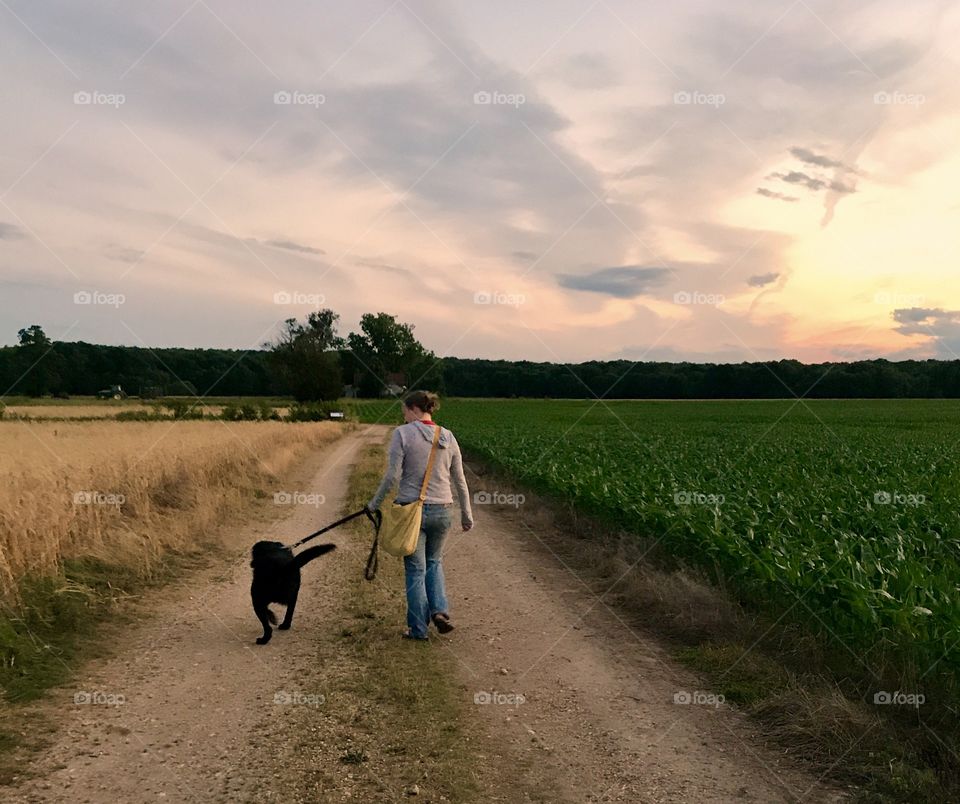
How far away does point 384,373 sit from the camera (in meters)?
116

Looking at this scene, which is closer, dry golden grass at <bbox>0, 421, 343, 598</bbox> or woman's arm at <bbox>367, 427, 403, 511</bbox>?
woman's arm at <bbox>367, 427, 403, 511</bbox>

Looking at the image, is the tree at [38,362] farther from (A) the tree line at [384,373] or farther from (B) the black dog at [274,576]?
(B) the black dog at [274,576]

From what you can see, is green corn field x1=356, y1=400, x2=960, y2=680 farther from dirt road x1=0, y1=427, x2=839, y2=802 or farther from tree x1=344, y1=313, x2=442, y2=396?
tree x1=344, y1=313, x2=442, y2=396

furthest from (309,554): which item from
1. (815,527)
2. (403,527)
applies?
(815,527)

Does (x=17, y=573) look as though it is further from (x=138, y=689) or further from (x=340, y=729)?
(x=340, y=729)

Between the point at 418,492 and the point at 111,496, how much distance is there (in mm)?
7306

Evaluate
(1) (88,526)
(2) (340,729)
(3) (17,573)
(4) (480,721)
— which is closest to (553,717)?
(4) (480,721)

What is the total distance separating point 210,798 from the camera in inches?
164

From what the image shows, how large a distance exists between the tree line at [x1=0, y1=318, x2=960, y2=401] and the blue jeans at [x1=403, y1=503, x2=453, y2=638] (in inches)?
3055

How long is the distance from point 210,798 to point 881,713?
4.52 metres

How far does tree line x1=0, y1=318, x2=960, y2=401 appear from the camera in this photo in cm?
8350

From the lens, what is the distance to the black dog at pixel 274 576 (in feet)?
23.7

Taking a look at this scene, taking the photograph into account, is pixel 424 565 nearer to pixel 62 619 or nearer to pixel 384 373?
pixel 62 619

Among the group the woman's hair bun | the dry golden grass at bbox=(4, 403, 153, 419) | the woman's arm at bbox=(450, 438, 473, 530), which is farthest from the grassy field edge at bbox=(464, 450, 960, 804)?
the dry golden grass at bbox=(4, 403, 153, 419)
